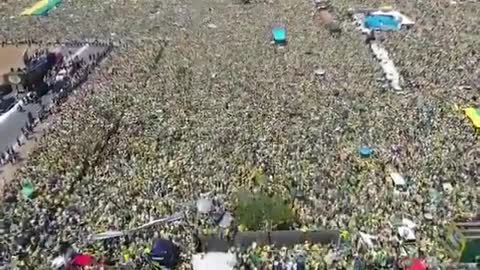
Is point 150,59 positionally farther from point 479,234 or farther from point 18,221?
point 479,234

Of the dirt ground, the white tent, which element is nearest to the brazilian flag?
the white tent

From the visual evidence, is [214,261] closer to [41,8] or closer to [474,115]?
[474,115]

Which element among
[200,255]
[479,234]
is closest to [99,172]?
[200,255]

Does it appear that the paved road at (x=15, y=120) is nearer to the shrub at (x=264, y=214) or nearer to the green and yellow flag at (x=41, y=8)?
the shrub at (x=264, y=214)

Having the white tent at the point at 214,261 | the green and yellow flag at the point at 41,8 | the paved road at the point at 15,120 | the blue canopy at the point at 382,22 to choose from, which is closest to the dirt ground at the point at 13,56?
the paved road at the point at 15,120

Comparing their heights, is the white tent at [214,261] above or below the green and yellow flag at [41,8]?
above
